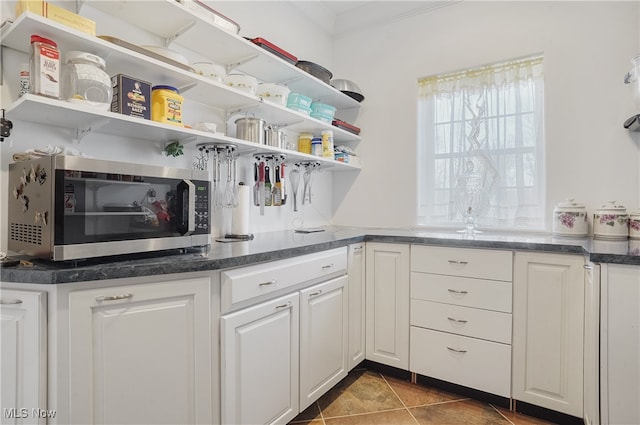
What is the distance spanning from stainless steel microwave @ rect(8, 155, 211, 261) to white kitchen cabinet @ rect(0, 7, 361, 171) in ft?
0.80

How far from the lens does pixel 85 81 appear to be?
4.01 ft

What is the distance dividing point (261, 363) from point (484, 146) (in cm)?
212

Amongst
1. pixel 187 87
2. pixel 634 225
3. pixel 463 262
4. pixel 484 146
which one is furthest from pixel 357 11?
pixel 634 225

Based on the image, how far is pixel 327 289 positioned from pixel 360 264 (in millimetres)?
414

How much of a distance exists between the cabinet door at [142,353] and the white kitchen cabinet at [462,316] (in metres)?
1.31

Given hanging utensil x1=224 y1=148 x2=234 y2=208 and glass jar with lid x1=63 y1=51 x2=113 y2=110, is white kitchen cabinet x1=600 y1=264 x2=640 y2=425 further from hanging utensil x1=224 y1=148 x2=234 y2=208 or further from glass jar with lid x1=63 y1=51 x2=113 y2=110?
glass jar with lid x1=63 y1=51 x2=113 y2=110

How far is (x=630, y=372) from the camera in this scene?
1.38m

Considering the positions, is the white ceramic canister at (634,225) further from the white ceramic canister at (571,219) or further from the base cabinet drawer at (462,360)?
the base cabinet drawer at (462,360)

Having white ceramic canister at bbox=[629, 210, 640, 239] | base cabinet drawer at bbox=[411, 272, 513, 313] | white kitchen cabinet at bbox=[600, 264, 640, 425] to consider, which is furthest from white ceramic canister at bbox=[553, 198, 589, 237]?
white kitchen cabinet at bbox=[600, 264, 640, 425]

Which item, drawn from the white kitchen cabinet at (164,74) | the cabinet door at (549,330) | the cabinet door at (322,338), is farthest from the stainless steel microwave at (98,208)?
the cabinet door at (549,330)

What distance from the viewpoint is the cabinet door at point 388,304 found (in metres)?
2.11

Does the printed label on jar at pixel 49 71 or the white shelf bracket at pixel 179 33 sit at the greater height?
the white shelf bracket at pixel 179 33

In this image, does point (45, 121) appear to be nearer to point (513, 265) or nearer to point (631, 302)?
point (513, 265)

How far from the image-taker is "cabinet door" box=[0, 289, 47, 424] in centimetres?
98
